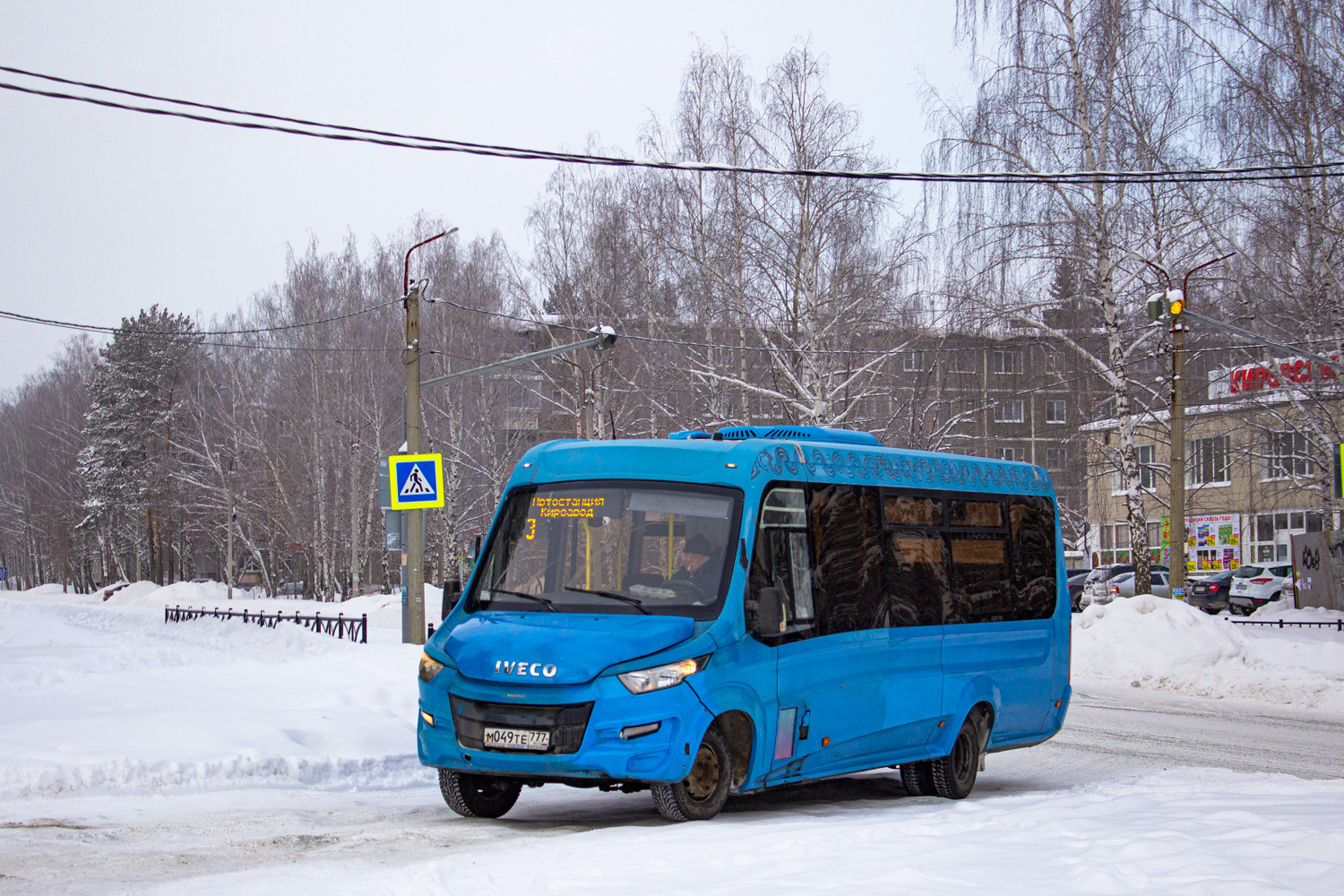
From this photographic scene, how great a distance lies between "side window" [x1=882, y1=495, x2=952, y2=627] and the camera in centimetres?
984

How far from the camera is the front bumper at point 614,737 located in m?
7.51

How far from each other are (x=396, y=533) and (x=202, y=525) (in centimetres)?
5090

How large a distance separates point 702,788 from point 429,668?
1903 mm

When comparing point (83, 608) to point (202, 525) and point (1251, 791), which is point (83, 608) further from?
point (1251, 791)

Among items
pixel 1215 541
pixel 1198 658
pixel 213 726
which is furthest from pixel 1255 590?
pixel 213 726

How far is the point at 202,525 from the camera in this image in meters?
69.9

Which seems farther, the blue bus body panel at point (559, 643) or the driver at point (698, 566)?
the driver at point (698, 566)

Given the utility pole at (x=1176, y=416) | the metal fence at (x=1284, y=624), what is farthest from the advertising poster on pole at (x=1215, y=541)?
the utility pole at (x=1176, y=416)

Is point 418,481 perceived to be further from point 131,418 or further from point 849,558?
point 131,418

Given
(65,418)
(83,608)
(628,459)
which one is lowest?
(83,608)

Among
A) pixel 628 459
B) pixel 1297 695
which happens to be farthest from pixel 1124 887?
pixel 1297 695

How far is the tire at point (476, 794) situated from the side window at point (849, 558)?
93.2 inches

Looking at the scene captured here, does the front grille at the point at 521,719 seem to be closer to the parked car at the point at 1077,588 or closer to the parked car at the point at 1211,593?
the parked car at the point at 1077,588

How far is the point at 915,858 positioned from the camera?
19.5 ft
